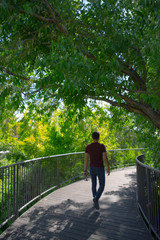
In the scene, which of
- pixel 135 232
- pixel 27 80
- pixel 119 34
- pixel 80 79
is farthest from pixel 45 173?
pixel 119 34

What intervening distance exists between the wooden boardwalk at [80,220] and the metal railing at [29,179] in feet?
0.98

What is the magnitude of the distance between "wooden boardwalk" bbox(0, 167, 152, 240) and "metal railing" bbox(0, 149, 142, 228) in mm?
298

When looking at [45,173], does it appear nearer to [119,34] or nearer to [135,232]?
[135,232]

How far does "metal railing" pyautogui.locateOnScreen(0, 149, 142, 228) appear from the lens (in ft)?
15.4

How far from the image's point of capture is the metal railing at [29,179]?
184 inches

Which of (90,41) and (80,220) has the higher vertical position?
(90,41)

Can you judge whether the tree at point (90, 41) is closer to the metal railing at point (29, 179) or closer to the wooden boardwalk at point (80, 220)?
the metal railing at point (29, 179)

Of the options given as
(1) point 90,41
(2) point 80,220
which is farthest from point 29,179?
(1) point 90,41

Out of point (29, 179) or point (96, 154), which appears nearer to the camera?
point (96, 154)

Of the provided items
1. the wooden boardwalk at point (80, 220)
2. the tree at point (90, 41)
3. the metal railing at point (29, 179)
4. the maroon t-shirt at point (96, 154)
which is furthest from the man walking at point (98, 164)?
the metal railing at point (29, 179)

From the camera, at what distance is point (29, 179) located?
5.89 metres

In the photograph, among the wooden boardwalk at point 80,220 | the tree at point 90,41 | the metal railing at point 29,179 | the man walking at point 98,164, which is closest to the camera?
the wooden boardwalk at point 80,220

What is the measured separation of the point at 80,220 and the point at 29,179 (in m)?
1.82

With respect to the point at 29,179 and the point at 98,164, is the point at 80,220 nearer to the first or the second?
the point at 98,164
